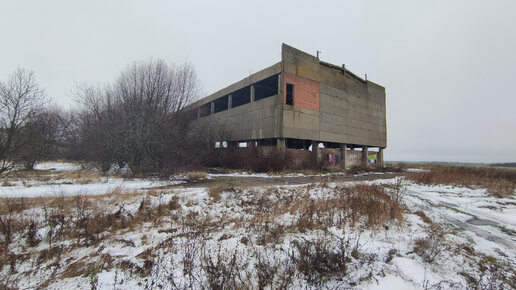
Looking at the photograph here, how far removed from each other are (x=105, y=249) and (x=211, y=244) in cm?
191

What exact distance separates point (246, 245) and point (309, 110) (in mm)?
19327

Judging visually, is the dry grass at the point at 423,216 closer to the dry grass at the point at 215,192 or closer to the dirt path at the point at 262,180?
the dirt path at the point at 262,180

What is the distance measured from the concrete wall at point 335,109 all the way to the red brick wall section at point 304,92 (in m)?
0.20

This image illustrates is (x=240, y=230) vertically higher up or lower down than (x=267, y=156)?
lower down

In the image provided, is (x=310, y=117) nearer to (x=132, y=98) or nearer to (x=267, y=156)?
(x=267, y=156)

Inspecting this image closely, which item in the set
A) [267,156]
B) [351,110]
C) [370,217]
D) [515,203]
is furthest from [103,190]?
[351,110]

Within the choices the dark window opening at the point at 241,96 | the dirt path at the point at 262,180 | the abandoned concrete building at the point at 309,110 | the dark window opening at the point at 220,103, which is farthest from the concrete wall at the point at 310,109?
the dirt path at the point at 262,180

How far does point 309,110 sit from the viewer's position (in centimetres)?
2156

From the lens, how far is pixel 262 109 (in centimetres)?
2144

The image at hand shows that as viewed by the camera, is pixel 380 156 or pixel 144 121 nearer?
pixel 144 121

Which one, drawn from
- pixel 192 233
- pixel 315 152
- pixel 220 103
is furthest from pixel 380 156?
pixel 192 233

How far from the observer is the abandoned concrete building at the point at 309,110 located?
20.1m

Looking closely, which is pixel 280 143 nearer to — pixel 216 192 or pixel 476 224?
pixel 216 192

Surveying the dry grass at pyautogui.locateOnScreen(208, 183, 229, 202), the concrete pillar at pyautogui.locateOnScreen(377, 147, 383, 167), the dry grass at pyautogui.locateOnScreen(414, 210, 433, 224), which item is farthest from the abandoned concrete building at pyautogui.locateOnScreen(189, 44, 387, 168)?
the dry grass at pyautogui.locateOnScreen(414, 210, 433, 224)
